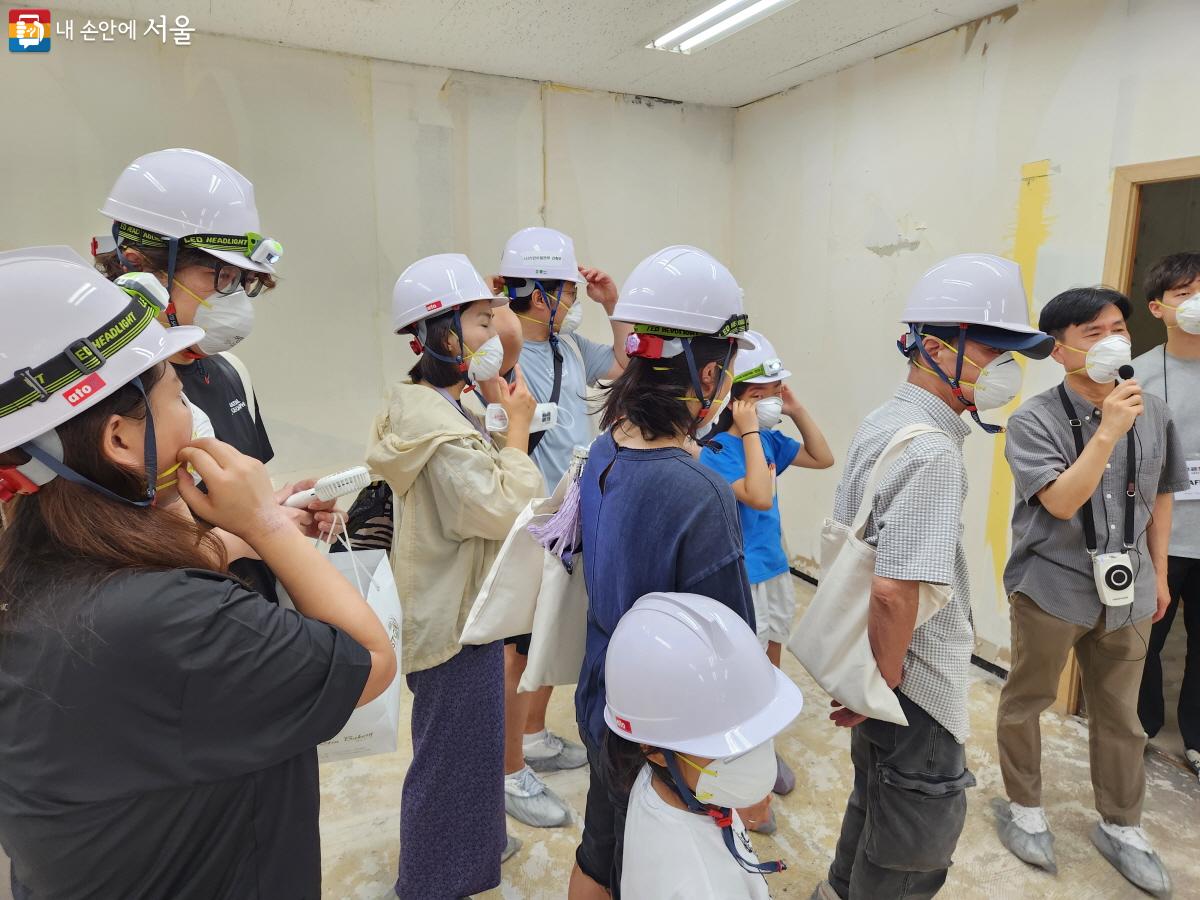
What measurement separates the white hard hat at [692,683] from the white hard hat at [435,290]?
3.72 ft

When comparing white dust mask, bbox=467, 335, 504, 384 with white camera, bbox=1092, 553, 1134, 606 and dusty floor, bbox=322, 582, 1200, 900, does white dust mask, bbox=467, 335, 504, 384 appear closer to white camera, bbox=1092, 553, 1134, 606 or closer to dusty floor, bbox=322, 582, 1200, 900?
dusty floor, bbox=322, 582, 1200, 900

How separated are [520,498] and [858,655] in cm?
87

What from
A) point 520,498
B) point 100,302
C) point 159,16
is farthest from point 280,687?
point 159,16

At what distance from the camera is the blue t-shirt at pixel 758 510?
2517mm

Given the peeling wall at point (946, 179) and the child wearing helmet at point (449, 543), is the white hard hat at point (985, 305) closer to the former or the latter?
the child wearing helmet at point (449, 543)

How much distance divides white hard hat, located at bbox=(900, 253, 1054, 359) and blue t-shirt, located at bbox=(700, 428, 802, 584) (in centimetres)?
89

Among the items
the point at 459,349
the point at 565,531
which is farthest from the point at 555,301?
the point at 565,531

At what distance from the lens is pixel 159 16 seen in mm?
3066

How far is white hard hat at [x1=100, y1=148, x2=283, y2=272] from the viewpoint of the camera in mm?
1629

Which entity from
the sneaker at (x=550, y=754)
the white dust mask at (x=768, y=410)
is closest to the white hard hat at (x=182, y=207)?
the white dust mask at (x=768, y=410)

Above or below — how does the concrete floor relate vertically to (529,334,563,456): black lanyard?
below

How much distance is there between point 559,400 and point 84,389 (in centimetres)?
205

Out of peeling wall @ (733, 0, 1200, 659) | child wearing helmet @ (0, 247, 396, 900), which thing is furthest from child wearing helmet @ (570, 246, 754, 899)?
peeling wall @ (733, 0, 1200, 659)

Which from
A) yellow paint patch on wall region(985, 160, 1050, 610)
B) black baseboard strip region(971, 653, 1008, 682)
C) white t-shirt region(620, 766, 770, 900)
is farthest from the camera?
A: black baseboard strip region(971, 653, 1008, 682)
